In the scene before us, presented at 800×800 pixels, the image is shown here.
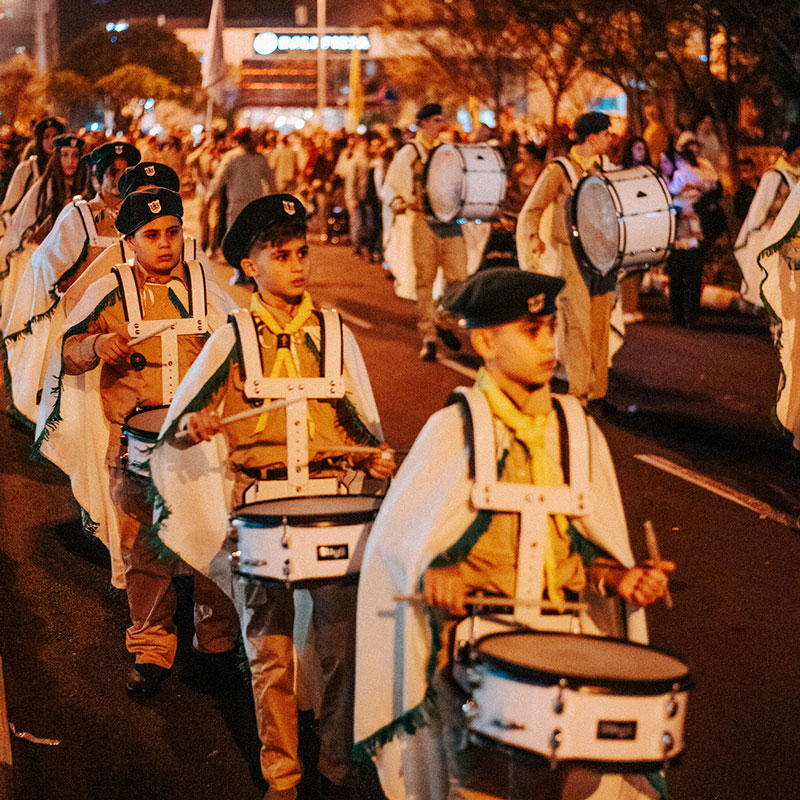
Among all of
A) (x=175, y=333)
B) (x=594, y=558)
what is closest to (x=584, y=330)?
(x=175, y=333)

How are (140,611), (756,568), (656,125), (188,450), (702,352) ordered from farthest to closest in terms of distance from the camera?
1. (656,125)
2. (702,352)
3. (756,568)
4. (140,611)
5. (188,450)

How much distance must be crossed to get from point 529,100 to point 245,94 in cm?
4469

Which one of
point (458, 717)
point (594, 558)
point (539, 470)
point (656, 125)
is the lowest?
point (458, 717)

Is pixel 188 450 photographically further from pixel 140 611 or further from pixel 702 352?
pixel 702 352

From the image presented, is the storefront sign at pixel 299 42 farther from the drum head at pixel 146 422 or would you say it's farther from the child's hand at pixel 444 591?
the child's hand at pixel 444 591

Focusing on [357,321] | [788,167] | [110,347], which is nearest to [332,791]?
[110,347]

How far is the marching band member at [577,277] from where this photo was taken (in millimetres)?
10188

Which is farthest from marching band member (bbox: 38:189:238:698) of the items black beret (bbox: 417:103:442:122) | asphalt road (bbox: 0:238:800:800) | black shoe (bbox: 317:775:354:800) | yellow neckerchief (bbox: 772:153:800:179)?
black beret (bbox: 417:103:442:122)

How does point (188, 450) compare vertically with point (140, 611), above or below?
above

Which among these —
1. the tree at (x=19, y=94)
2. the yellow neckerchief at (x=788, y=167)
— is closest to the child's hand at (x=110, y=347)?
the yellow neckerchief at (x=788, y=167)

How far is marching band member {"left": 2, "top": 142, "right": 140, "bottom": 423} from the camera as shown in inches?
314

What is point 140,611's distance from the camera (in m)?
5.71

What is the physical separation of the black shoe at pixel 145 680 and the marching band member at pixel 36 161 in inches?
273

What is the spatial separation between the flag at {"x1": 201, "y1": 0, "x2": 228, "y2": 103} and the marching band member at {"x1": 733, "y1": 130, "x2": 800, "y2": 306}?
493 inches
